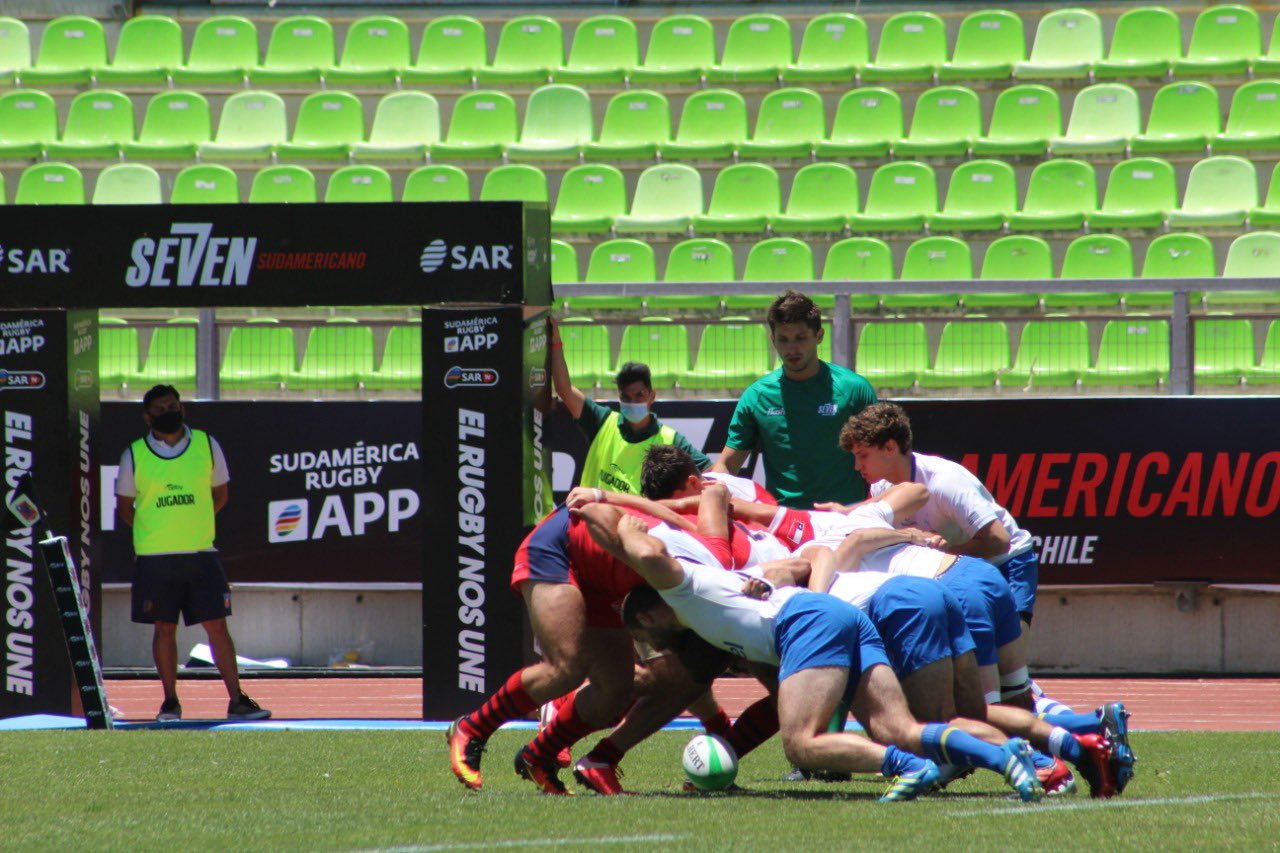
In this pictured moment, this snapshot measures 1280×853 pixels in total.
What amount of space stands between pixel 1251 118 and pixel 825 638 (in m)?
12.0

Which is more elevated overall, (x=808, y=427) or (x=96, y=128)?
(x=96, y=128)

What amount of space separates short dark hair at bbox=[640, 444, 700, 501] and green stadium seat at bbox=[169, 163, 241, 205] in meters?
10.3

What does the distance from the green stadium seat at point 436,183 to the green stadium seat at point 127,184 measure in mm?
2623

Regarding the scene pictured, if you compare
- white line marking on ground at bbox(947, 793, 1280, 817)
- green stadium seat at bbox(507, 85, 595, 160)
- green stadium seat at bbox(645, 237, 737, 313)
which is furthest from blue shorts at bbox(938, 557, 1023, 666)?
green stadium seat at bbox(507, 85, 595, 160)

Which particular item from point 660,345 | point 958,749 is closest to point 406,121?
point 660,345

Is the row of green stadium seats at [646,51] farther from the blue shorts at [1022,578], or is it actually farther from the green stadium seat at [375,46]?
the blue shorts at [1022,578]

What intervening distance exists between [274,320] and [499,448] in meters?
3.43

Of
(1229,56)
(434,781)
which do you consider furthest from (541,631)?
(1229,56)

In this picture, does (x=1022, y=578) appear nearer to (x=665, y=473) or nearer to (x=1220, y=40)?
(x=665, y=473)

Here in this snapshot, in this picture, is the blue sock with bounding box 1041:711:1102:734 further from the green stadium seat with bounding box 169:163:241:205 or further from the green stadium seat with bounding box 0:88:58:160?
the green stadium seat with bounding box 0:88:58:160

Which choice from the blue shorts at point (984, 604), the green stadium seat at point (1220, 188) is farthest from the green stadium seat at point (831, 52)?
the blue shorts at point (984, 604)

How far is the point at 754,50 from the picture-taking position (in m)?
18.3

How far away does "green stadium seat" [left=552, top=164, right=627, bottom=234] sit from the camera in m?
16.7

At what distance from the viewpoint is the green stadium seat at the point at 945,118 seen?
16.9 metres
